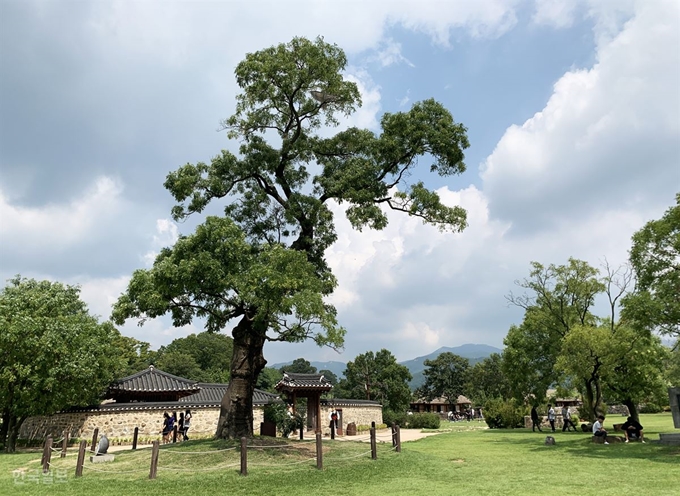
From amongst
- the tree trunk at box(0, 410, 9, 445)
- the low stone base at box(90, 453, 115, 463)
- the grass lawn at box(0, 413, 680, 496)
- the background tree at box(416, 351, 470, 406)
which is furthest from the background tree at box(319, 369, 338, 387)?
the low stone base at box(90, 453, 115, 463)

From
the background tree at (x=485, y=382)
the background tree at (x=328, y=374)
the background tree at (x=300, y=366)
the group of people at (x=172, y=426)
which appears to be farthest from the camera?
the background tree at (x=300, y=366)

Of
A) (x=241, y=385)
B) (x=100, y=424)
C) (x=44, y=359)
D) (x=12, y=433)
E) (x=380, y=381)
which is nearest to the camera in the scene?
(x=241, y=385)

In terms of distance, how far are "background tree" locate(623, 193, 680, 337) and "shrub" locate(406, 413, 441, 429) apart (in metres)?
20.5

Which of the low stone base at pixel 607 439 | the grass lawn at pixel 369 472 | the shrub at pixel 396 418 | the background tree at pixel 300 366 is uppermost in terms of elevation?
the background tree at pixel 300 366

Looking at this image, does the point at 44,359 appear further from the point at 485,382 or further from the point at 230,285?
the point at 485,382

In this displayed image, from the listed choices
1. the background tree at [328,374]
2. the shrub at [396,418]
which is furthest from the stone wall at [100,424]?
the shrub at [396,418]

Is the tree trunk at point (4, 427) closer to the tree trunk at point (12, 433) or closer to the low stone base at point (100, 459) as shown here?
the tree trunk at point (12, 433)

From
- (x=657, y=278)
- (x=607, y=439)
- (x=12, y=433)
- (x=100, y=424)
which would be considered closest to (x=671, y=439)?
(x=607, y=439)

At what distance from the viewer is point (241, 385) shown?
14469 mm

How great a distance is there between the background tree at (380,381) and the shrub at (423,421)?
3.72 meters

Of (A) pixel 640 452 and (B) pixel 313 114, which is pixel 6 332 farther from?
(A) pixel 640 452

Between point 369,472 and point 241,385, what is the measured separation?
5416 mm

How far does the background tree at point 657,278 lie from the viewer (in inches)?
515

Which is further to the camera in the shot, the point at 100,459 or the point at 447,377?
the point at 447,377
